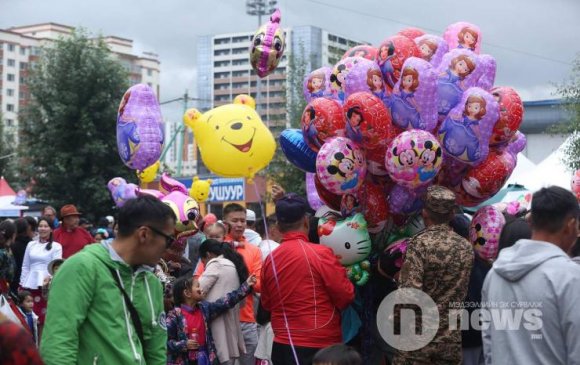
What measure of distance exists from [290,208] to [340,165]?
50 cm

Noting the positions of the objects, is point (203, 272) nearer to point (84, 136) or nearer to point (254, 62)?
point (254, 62)

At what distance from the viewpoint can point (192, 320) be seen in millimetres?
7262

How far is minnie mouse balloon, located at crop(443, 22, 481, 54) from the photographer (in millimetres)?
7480

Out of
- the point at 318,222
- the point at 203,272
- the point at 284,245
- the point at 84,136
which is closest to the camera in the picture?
the point at 284,245

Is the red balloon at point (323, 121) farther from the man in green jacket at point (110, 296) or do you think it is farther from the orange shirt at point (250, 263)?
the man in green jacket at point (110, 296)

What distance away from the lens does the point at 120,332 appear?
3.99m

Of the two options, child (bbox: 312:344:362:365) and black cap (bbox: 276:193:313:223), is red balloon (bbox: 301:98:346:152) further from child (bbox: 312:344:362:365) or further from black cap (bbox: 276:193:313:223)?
child (bbox: 312:344:362:365)

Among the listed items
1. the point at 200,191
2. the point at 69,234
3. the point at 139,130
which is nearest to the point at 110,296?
the point at 139,130

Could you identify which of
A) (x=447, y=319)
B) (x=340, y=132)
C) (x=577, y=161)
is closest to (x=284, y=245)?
(x=340, y=132)

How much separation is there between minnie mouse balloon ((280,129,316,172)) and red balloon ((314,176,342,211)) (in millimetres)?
271

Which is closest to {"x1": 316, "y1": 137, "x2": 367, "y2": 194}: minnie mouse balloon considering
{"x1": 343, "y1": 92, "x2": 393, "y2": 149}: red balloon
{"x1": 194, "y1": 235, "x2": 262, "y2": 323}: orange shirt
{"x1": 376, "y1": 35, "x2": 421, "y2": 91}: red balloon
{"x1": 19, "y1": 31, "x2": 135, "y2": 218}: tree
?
{"x1": 343, "y1": 92, "x2": 393, "y2": 149}: red balloon

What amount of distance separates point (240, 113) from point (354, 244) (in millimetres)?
2236

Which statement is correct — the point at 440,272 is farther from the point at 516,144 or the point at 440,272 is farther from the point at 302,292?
the point at 516,144

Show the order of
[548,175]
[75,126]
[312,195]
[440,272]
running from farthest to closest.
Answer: [75,126] → [548,175] → [312,195] → [440,272]
